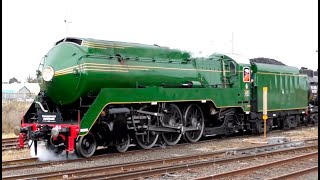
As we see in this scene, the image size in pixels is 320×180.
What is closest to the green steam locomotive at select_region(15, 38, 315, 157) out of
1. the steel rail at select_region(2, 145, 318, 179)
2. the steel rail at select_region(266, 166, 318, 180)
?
the steel rail at select_region(2, 145, 318, 179)

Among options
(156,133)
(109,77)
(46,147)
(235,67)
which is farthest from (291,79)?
(46,147)

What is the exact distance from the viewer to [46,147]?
12.3 metres

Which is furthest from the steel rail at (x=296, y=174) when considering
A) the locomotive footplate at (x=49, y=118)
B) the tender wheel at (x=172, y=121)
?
the locomotive footplate at (x=49, y=118)

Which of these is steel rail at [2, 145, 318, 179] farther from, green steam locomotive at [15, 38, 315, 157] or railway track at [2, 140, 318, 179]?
green steam locomotive at [15, 38, 315, 157]

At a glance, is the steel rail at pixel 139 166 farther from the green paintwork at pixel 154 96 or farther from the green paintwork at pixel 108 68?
the green paintwork at pixel 108 68

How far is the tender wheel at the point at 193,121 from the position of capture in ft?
50.1

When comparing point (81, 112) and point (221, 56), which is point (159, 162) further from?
point (221, 56)

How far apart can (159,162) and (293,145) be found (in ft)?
20.5

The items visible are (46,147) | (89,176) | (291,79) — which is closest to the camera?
(89,176)

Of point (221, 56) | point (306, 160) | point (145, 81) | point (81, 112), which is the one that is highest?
point (221, 56)

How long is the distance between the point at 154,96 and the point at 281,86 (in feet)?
30.3

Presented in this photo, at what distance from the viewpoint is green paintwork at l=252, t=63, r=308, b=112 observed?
18781mm

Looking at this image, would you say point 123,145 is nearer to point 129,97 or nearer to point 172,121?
point 129,97

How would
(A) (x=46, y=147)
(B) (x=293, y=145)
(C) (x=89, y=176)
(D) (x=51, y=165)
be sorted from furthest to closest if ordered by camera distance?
(B) (x=293, y=145) < (A) (x=46, y=147) < (D) (x=51, y=165) < (C) (x=89, y=176)
